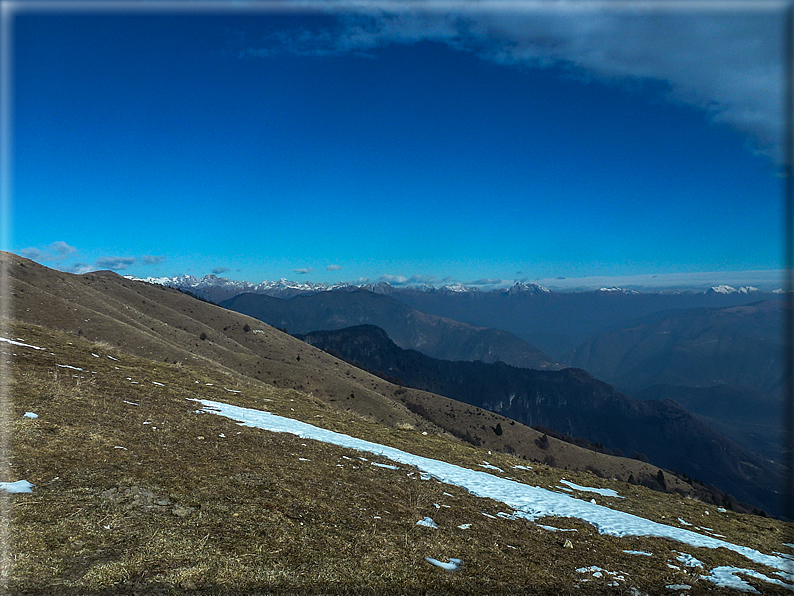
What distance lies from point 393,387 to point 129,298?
83846 mm

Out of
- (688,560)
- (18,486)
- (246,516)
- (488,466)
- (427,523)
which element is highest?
(18,486)

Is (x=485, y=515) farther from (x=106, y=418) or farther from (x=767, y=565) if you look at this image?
(x=106, y=418)

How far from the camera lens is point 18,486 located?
836cm

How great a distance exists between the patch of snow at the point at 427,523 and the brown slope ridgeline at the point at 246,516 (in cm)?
26

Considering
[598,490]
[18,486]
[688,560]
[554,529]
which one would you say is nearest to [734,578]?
[688,560]

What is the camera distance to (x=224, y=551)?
725 centimetres

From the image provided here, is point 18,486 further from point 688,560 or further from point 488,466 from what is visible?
point 488,466

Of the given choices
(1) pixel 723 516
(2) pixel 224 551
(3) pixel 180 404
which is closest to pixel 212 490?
(2) pixel 224 551

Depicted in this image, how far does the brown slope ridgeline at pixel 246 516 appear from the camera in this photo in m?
6.73

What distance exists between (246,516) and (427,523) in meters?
4.55

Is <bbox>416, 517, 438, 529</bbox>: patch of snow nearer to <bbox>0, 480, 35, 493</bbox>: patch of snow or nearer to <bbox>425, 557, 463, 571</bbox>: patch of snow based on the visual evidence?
<bbox>425, 557, 463, 571</bbox>: patch of snow

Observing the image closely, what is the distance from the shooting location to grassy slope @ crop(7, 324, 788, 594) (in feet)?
21.9

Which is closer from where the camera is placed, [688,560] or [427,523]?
[427,523]

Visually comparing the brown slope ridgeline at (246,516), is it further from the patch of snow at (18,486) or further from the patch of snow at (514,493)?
the patch of snow at (514,493)
